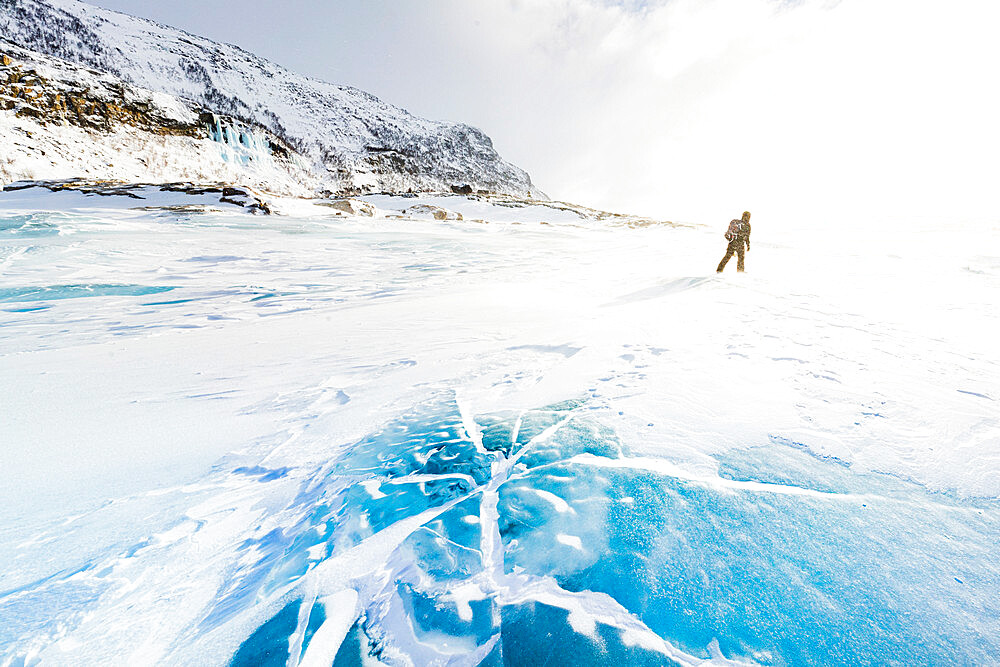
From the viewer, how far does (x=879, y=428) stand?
2002 mm

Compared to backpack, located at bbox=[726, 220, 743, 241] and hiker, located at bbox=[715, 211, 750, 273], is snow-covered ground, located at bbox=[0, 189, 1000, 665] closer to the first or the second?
hiker, located at bbox=[715, 211, 750, 273]

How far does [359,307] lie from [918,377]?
5272 millimetres

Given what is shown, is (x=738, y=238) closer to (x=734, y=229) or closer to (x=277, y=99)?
(x=734, y=229)

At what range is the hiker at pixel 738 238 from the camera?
6.92 metres

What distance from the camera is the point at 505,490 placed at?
1738 millimetres

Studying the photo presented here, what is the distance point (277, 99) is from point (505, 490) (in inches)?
2494

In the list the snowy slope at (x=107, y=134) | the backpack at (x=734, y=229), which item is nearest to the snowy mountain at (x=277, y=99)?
the snowy slope at (x=107, y=134)

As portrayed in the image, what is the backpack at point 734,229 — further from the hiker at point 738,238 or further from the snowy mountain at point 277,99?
the snowy mountain at point 277,99

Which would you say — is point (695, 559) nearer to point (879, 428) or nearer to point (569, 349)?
point (879, 428)

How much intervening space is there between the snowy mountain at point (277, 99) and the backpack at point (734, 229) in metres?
43.1

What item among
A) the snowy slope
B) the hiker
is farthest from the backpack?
the snowy slope

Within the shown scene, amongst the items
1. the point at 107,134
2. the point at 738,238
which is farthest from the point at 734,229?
the point at 107,134

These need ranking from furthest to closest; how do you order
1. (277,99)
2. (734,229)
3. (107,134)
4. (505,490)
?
1. (277,99)
2. (107,134)
3. (734,229)
4. (505,490)

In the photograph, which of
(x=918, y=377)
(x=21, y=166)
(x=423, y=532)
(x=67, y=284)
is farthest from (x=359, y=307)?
(x=21, y=166)
